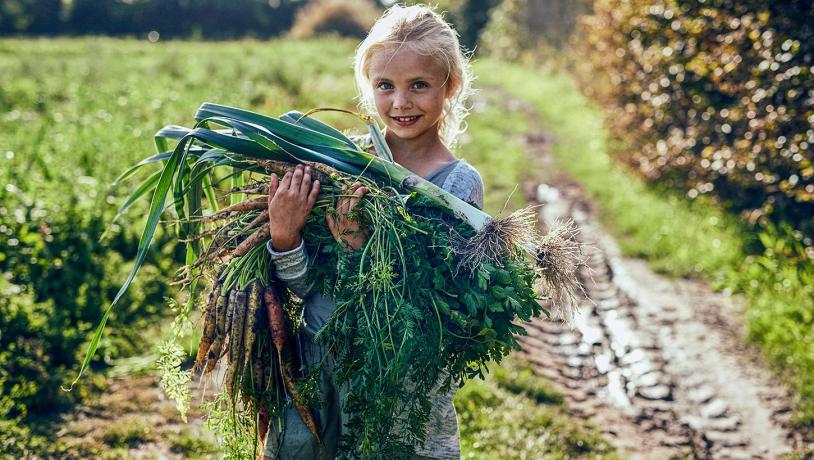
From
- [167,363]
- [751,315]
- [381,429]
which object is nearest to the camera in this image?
[381,429]

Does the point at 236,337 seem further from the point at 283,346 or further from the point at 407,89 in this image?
the point at 407,89

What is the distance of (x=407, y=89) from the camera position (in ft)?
7.41

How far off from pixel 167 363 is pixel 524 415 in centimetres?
212

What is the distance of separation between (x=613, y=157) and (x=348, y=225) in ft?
25.1

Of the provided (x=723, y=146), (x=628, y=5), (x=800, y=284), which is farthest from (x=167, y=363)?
(x=628, y=5)

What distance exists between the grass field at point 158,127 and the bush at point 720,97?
164 centimetres

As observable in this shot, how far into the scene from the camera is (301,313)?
7.36ft

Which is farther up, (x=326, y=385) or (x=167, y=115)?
(x=167, y=115)

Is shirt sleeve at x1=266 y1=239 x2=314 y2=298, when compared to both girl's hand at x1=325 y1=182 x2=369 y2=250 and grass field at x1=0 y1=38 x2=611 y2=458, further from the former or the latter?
grass field at x1=0 y1=38 x2=611 y2=458

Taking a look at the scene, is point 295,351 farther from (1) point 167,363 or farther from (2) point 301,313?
(1) point 167,363

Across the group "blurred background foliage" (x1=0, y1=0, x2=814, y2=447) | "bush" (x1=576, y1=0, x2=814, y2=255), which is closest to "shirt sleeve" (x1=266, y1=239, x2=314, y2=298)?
"blurred background foliage" (x1=0, y1=0, x2=814, y2=447)

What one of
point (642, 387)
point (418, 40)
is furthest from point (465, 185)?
point (642, 387)

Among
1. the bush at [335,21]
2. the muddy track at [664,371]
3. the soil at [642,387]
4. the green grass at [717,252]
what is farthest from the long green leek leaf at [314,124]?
the bush at [335,21]

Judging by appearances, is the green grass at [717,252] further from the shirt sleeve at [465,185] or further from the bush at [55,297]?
the bush at [55,297]
